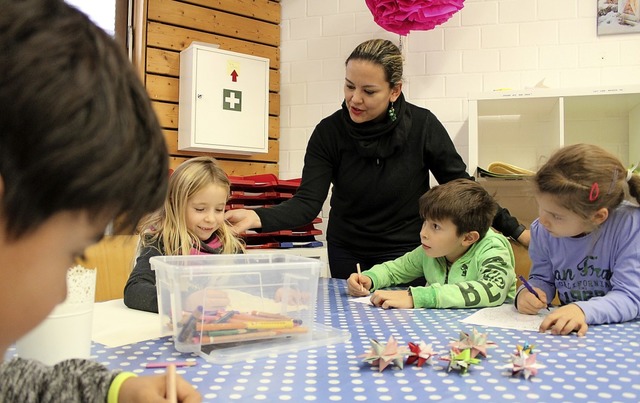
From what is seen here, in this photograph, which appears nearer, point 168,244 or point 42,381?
point 42,381

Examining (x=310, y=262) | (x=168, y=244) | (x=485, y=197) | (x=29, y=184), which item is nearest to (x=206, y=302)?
(x=310, y=262)

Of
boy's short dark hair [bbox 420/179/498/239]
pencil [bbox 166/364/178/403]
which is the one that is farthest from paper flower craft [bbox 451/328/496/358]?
boy's short dark hair [bbox 420/179/498/239]

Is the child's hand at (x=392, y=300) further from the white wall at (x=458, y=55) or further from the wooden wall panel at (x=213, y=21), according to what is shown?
the wooden wall panel at (x=213, y=21)

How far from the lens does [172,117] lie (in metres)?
2.89

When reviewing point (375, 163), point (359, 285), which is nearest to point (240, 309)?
point (359, 285)

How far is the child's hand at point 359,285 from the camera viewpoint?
1.46m

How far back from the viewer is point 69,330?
2.54 ft

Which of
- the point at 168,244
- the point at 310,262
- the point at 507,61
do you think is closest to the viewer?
the point at 310,262

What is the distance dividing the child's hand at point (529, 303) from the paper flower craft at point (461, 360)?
0.45m

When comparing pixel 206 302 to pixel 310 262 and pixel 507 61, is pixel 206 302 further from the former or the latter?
pixel 507 61

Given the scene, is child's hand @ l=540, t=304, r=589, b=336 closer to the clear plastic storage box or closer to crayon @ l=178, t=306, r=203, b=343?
the clear plastic storage box

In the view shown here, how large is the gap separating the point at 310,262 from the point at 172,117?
6.87 ft

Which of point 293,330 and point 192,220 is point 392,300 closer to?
point 293,330

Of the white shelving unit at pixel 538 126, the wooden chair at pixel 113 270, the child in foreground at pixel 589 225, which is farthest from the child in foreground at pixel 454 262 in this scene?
the white shelving unit at pixel 538 126
